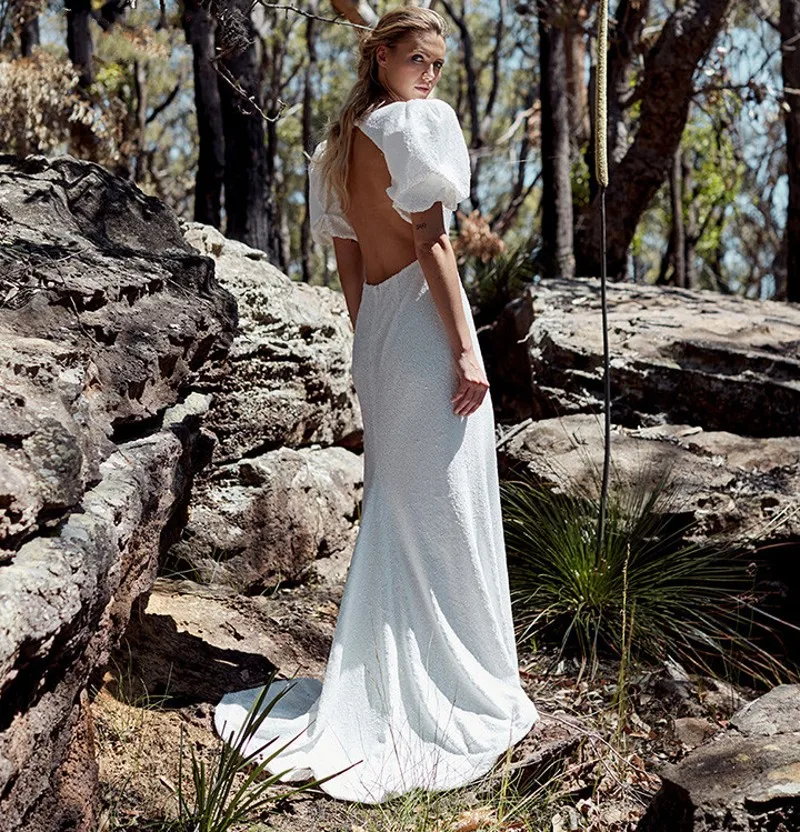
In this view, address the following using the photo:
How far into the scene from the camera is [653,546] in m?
5.40

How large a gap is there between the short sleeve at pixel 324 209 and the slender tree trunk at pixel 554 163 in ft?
20.3

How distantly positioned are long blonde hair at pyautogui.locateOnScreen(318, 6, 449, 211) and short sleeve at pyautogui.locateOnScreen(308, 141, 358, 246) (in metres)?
0.06

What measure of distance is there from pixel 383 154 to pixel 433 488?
3.71 feet

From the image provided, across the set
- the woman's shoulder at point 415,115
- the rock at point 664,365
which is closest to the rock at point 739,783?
the woman's shoulder at point 415,115

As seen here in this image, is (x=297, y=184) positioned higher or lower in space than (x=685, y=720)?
higher

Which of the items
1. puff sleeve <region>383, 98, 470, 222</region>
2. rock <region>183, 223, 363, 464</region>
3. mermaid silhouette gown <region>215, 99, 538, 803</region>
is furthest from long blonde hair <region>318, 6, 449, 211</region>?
rock <region>183, 223, 363, 464</region>

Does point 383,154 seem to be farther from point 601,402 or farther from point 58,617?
point 601,402

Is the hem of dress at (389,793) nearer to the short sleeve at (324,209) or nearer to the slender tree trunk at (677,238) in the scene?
the short sleeve at (324,209)

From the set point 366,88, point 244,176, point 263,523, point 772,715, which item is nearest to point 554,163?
point 244,176

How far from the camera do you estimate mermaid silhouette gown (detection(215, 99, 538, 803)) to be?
12.2 ft

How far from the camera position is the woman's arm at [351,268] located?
4.29 metres

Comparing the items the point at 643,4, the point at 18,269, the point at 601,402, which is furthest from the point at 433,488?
the point at 643,4

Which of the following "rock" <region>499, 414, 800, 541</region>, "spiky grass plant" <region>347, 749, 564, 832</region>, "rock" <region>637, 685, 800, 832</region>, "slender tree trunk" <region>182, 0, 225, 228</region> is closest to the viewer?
"rock" <region>637, 685, 800, 832</region>

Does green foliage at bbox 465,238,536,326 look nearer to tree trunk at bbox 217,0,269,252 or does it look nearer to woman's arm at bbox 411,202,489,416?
tree trunk at bbox 217,0,269,252
